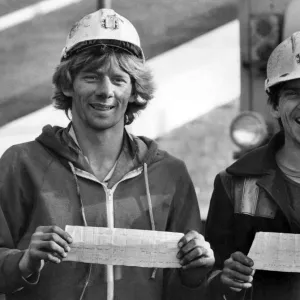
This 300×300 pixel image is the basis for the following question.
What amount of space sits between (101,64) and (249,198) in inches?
31.2

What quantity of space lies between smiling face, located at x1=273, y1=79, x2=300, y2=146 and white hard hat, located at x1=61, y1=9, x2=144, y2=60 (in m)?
0.63

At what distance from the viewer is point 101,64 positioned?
11.2 ft

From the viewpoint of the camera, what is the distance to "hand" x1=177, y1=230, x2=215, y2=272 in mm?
3104

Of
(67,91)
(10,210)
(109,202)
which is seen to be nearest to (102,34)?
(67,91)

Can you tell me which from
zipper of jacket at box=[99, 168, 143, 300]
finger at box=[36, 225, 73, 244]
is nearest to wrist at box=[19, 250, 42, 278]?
finger at box=[36, 225, 73, 244]

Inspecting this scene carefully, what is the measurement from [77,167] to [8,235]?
1.24 ft

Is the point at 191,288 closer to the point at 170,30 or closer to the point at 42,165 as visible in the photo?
the point at 42,165

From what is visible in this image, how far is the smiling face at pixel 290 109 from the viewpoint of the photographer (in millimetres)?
3420

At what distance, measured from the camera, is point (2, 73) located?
4926 millimetres

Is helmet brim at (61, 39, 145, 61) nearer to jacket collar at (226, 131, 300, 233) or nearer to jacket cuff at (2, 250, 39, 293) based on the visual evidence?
jacket collar at (226, 131, 300, 233)

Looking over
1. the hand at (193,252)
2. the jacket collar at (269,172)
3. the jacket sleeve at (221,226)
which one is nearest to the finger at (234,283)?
the hand at (193,252)

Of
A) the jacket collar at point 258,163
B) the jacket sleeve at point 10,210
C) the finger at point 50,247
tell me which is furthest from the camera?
the jacket collar at point 258,163

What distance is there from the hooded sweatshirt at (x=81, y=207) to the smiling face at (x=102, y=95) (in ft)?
0.43

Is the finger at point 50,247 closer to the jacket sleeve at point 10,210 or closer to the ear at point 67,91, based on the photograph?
the jacket sleeve at point 10,210
